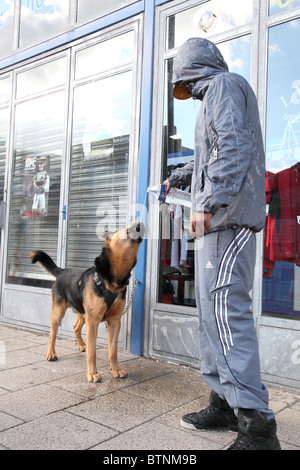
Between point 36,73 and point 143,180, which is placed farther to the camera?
point 36,73

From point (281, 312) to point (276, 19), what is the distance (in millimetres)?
2553

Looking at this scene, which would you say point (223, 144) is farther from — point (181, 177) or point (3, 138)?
point (3, 138)

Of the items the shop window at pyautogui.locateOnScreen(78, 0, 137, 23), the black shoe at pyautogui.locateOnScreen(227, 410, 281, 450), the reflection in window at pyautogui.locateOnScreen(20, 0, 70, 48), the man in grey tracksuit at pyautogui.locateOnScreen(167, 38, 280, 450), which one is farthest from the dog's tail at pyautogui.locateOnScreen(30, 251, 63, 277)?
the reflection in window at pyautogui.locateOnScreen(20, 0, 70, 48)

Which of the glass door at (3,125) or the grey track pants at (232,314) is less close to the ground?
the glass door at (3,125)

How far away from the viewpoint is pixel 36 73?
19.4 feet

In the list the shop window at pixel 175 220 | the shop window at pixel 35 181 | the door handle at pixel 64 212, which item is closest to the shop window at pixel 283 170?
the shop window at pixel 175 220

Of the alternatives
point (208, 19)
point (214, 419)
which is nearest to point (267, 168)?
point (208, 19)

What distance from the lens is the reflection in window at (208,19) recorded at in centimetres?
393

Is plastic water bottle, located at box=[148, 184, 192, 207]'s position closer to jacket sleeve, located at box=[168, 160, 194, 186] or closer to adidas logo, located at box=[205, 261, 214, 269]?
jacket sleeve, located at box=[168, 160, 194, 186]

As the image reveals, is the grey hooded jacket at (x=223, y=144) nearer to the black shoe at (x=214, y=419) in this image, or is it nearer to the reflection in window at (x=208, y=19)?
the black shoe at (x=214, y=419)

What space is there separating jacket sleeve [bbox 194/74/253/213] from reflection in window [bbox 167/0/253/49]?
205cm

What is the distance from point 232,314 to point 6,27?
617cm
